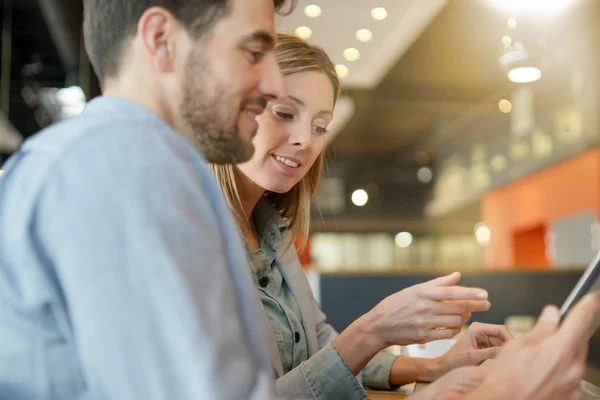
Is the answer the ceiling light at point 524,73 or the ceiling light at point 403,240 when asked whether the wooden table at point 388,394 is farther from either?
the ceiling light at point 403,240

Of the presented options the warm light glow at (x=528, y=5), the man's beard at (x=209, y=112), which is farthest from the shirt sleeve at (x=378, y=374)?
the warm light glow at (x=528, y=5)

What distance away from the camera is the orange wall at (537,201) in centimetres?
655

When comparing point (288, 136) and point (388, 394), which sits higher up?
point (288, 136)

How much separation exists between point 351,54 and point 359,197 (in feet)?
21.4

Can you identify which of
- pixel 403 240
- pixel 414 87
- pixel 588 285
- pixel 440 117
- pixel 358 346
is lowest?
pixel 403 240

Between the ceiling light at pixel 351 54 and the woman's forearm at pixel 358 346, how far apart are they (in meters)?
2.73

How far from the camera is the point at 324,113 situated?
51.3 inches

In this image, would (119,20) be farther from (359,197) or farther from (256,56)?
(359,197)

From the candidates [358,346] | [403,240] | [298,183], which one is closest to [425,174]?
[403,240]

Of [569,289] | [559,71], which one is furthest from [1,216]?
[559,71]

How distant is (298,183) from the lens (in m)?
1.42

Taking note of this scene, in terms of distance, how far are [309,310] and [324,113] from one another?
0.38 metres

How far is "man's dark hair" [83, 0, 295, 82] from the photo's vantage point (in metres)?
0.64

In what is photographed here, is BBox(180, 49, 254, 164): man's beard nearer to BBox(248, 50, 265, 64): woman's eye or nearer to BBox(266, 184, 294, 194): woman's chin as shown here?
BBox(248, 50, 265, 64): woman's eye
